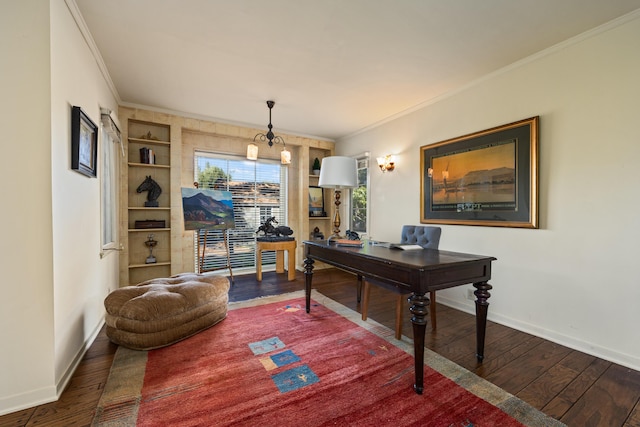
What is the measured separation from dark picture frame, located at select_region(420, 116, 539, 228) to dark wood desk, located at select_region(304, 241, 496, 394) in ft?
3.57

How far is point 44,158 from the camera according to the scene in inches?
63.4

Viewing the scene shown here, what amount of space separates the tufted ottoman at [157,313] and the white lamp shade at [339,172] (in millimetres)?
1641

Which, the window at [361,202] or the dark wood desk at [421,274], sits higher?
the window at [361,202]

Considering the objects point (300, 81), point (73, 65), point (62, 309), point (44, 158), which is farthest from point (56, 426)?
point (300, 81)

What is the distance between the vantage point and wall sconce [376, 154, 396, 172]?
4.18 m

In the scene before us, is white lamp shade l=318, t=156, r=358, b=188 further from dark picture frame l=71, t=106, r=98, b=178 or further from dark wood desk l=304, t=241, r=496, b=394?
dark picture frame l=71, t=106, r=98, b=178

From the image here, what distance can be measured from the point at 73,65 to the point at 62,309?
1.79m

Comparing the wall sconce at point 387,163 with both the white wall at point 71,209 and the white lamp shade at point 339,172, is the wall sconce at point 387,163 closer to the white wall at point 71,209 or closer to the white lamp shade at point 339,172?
the white lamp shade at point 339,172

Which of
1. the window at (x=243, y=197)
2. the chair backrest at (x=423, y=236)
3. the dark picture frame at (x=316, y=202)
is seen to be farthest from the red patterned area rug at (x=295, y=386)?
the dark picture frame at (x=316, y=202)

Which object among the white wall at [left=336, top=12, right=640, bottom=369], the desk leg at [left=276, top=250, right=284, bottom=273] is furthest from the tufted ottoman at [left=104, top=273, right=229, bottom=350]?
the white wall at [left=336, top=12, right=640, bottom=369]

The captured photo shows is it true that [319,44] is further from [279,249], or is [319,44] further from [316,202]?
[316,202]

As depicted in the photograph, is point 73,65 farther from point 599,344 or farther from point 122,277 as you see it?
point 599,344

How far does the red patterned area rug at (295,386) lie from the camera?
4.87ft

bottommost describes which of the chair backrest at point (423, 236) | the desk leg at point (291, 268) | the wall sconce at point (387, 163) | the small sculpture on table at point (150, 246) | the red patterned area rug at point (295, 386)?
the red patterned area rug at point (295, 386)
